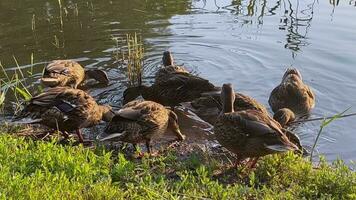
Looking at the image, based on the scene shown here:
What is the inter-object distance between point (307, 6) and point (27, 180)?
10.5 meters

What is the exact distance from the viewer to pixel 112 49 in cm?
1168

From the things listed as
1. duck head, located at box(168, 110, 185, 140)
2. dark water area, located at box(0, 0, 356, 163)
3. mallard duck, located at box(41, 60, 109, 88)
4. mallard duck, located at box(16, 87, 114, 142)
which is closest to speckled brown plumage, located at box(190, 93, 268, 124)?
duck head, located at box(168, 110, 185, 140)

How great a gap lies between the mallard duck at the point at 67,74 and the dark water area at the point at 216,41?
0.95 ft

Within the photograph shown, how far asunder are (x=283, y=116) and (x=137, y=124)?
2523mm

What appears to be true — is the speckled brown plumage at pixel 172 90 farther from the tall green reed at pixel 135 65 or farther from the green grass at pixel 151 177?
the green grass at pixel 151 177

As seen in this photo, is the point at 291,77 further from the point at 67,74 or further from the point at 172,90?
the point at 67,74

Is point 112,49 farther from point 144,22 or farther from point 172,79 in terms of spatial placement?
point 172,79

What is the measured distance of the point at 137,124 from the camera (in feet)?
23.1

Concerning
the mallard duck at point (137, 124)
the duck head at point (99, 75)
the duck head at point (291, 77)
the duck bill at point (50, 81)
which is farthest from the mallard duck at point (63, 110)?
the duck head at point (291, 77)

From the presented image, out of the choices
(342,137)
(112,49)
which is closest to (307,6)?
(112,49)

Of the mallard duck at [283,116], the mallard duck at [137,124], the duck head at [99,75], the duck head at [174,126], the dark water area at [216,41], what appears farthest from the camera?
the duck head at [99,75]

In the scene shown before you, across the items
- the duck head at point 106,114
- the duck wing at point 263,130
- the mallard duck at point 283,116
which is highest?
the duck wing at point 263,130

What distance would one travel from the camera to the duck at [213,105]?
26.6ft

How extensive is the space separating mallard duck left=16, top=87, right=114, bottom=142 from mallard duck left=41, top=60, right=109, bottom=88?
1.80 meters
